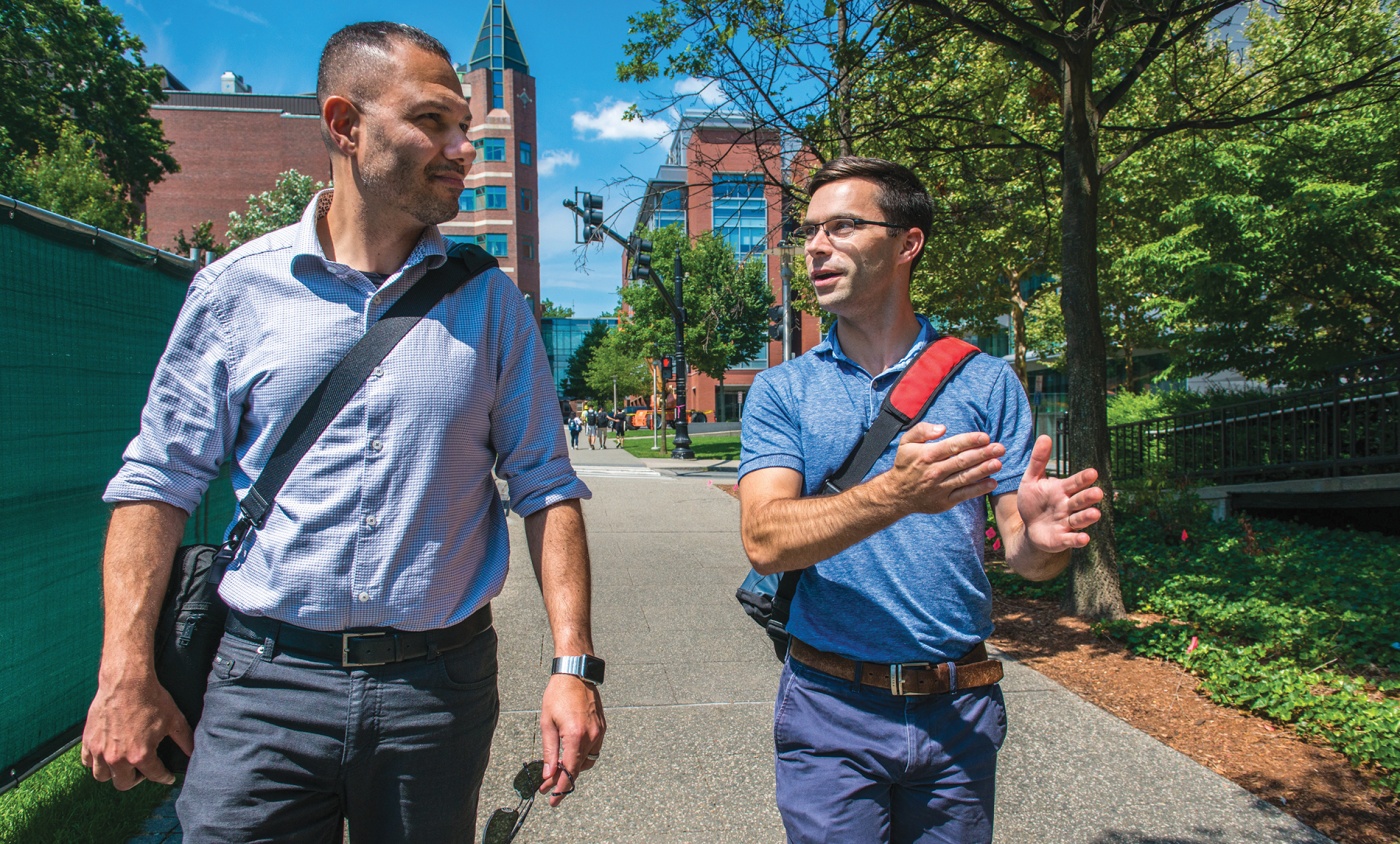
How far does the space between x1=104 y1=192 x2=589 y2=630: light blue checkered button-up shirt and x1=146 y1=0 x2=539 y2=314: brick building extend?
56.1m

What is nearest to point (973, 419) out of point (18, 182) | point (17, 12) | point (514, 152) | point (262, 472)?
point (262, 472)

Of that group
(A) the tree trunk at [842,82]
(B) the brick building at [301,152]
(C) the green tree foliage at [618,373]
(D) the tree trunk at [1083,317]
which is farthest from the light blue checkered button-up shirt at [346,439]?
(C) the green tree foliage at [618,373]

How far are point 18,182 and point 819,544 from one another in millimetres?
31455

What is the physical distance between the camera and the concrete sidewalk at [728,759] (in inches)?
142

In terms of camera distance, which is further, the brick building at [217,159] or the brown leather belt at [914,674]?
the brick building at [217,159]

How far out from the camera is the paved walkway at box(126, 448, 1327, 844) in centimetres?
359

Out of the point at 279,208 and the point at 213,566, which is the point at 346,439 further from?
the point at 279,208

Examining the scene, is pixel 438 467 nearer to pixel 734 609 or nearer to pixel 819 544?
pixel 819 544

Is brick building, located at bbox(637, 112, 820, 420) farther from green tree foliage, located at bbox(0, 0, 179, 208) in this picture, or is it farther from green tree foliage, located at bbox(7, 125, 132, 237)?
green tree foliage, located at bbox(0, 0, 179, 208)

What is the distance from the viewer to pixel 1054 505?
6.02ft

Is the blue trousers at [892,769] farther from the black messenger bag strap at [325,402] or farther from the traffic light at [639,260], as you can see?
the traffic light at [639,260]

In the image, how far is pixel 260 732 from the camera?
1769 mm

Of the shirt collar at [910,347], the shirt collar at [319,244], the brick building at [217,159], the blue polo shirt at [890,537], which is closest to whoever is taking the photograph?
the shirt collar at [319,244]

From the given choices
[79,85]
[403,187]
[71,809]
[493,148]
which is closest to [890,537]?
[403,187]
